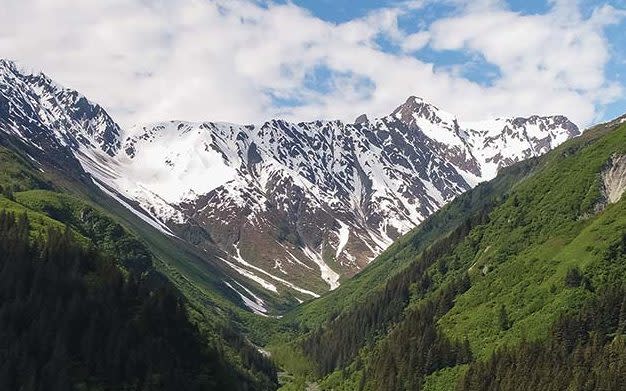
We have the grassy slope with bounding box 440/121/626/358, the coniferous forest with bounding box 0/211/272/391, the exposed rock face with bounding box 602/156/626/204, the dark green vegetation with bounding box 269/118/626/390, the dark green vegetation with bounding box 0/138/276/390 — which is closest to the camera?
the coniferous forest with bounding box 0/211/272/391

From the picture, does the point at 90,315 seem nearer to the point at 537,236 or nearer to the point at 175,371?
the point at 175,371

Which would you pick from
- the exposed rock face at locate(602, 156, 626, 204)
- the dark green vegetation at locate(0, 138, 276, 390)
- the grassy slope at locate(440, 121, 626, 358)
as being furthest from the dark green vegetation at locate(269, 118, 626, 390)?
the dark green vegetation at locate(0, 138, 276, 390)

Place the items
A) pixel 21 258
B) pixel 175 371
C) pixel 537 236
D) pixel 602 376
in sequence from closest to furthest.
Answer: pixel 602 376 < pixel 175 371 < pixel 21 258 < pixel 537 236

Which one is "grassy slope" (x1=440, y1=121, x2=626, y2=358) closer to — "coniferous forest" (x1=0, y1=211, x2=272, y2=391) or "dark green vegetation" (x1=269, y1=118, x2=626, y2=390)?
"dark green vegetation" (x1=269, y1=118, x2=626, y2=390)

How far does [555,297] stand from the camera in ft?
494

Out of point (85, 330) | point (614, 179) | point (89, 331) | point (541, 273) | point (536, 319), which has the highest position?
point (85, 330)

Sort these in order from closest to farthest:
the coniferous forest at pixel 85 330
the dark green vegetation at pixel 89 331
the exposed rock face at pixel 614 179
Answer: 1. the coniferous forest at pixel 85 330
2. the dark green vegetation at pixel 89 331
3. the exposed rock face at pixel 614 179

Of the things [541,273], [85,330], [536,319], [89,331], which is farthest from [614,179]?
[85,330]

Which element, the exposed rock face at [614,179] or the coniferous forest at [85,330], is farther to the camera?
the exposed rock face at [614,179]

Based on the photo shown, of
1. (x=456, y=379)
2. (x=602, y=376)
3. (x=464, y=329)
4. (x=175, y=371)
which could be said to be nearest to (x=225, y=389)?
(x=175, y=371)

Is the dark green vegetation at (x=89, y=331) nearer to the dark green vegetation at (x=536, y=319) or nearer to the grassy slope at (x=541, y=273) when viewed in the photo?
the dark green vegetation at (x=536, y=319)

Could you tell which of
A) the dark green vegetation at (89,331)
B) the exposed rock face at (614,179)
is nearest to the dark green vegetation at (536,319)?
the exposed rock face at (614,179)

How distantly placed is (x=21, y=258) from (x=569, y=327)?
4371 inches

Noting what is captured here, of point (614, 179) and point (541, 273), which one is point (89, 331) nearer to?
point (541, 273)
